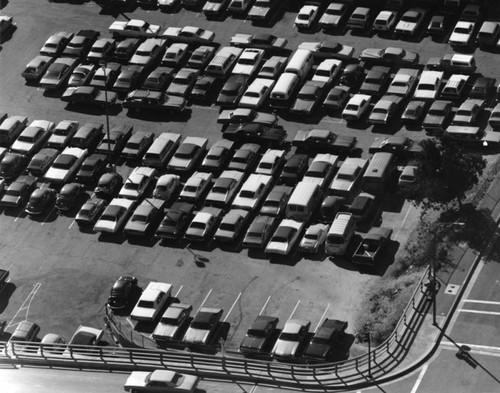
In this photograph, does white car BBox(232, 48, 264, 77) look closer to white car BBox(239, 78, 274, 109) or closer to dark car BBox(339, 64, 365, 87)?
white car BBox(239, 78, 274, 109)

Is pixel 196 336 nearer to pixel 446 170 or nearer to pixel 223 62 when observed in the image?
pixel 446 170

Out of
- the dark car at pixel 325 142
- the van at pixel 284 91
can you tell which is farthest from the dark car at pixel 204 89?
the dark car at pixel 325 142

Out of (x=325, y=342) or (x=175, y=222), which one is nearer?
(x=325, y=342)

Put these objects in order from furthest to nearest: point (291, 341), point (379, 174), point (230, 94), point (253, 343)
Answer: point (230, 94)
point (379, 174)
point (253, 343)
point (291, 341)

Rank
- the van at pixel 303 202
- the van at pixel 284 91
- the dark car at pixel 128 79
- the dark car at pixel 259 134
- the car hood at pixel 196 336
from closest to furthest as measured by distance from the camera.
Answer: the car hood at pixel 196 336
the van at pixel 303 202
the dark car at pixel 259 134
the van at pixel 284 91
the dark car at pixel 128 79

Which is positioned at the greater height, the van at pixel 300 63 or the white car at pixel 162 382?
the white car at pixel 162 382

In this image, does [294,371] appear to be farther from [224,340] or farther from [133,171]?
[133,171]

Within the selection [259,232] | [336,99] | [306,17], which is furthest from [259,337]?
[306,17]

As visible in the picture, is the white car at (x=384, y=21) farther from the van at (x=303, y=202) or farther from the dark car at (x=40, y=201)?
the dark car at (x=40, y=201)
